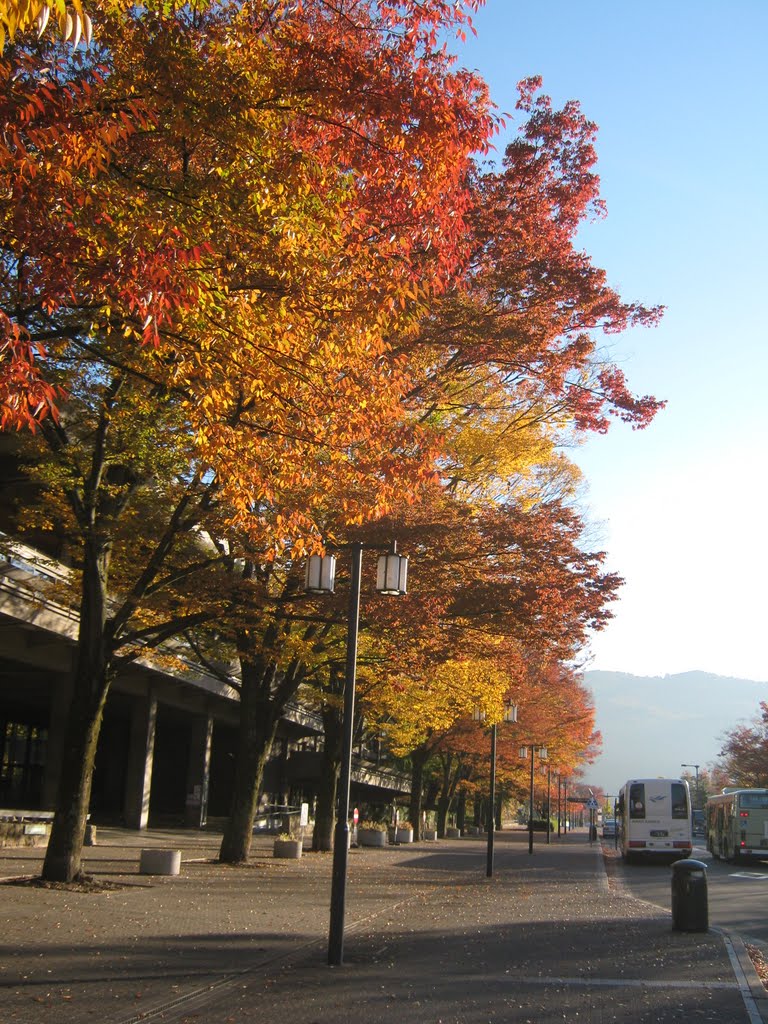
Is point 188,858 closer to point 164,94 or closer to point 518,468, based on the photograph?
point 518,468

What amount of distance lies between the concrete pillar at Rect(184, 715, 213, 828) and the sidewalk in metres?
25.6

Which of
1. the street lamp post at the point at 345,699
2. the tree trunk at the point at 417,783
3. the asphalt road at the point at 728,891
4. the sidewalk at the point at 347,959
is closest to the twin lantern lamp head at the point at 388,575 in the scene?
the street lamp post at the point at 345,699

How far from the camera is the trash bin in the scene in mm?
14859

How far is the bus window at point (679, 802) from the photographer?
124 feet

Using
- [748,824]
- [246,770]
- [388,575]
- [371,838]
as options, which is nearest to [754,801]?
[748,824]

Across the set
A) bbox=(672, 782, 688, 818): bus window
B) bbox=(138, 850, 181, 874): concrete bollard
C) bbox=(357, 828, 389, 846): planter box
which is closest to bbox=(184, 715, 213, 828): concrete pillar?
bbox=(357, 828, 389, 846): planter box

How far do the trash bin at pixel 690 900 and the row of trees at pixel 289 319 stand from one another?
4.68 m

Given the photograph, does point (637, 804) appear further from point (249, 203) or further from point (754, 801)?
point (249, 203)

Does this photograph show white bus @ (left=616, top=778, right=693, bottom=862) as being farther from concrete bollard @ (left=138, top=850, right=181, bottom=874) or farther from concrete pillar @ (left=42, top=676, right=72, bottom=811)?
concrete bollard @ (left=138, top=850, right=181, bottom=874)

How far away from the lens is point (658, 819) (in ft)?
124

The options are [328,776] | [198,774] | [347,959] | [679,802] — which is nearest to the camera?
[347,959]

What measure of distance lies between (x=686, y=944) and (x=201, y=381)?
32.8 feet

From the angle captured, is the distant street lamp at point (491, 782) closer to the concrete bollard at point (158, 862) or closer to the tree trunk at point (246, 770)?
the tree trunk at point (246, 770)

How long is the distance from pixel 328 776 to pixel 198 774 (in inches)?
648
